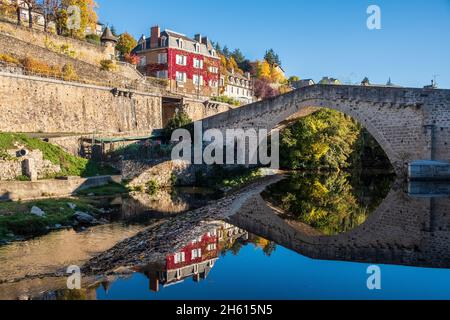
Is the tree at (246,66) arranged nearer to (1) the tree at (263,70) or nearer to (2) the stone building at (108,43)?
(1) the tree at (263,70)

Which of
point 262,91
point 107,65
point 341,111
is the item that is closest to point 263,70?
point 262,91

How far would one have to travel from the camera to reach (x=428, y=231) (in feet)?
43.4

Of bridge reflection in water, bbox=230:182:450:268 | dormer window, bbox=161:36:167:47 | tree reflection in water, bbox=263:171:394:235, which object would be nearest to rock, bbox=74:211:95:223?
bridge reflection in water, bbox=230:182:450:268

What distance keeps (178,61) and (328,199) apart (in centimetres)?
3411

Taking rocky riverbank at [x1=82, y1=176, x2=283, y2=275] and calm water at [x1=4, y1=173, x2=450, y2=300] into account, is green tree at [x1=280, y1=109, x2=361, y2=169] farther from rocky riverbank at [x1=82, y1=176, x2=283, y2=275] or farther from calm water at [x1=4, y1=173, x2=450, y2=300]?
rocky riverbank at [x1=82, y1=176, x2=283, y2=275]

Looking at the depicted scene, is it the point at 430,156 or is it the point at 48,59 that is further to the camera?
the point at 48,59

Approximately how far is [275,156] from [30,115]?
58.4 feet

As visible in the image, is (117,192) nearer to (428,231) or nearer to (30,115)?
(30,115)

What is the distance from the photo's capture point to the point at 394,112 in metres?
26.3

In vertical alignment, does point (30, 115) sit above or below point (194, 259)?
above

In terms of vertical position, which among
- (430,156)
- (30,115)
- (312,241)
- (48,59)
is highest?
(48,59)
